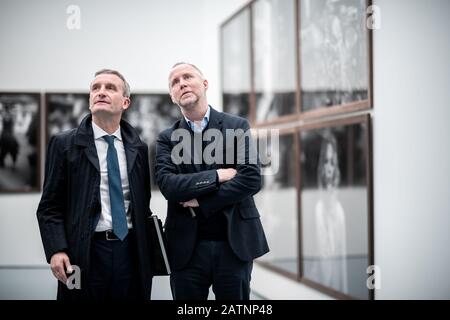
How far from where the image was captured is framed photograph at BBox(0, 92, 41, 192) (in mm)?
6852

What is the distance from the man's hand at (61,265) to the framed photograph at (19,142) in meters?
4.60

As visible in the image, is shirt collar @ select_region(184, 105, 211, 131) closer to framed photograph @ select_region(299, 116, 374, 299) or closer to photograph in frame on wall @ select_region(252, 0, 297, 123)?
framed photograph @ select_region(299, 116, 374, 299)

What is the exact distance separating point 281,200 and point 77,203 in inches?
132

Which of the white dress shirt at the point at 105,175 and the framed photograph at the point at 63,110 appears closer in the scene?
the white dress shirt at the point at 105,175

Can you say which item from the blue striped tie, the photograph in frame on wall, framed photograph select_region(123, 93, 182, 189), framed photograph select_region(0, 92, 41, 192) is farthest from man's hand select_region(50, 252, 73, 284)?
framed photograph select_region(0, 92, 41, 192)

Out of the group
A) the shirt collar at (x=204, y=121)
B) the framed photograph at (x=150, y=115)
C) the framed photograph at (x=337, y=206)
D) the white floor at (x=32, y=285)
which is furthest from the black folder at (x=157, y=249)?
the framed photograph at (x=150, y=115)

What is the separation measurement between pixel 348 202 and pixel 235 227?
66.9 inches

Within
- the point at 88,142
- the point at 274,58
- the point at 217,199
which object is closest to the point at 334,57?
the point at 274,58

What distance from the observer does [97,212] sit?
2.63m

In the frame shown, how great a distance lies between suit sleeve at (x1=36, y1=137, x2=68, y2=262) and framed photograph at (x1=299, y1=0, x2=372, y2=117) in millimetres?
2211

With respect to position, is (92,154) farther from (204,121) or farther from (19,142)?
(19,142)

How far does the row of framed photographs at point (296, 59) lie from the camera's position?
4.04m

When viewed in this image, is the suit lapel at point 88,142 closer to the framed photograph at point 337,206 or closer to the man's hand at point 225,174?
the man's hand at point 225,174
